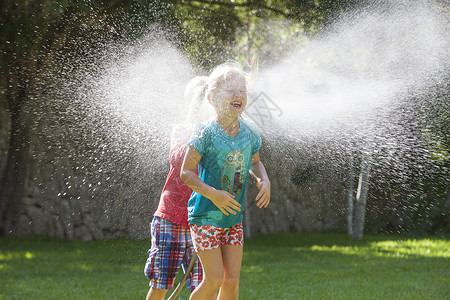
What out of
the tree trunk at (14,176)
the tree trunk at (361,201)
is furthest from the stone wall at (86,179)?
the tree trunk at (361,201)

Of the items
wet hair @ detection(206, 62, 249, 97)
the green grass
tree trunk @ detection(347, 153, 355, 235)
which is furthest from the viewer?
tree trunk @ detection(347, 153, 355, 235)

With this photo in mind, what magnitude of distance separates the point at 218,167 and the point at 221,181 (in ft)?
0.21

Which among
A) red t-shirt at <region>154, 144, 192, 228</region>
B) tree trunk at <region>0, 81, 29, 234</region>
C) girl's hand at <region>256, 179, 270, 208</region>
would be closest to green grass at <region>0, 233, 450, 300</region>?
tree trunk at <region>0, 81, 29, 234</region>

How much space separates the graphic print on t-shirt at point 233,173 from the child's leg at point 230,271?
249 millimetres

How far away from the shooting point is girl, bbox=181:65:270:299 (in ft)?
8.08

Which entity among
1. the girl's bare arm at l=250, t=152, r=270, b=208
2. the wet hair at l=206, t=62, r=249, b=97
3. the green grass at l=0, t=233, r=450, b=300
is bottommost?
the green grass at l=0, t=233, r=450, b=300

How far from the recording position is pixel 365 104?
6543 millimetres

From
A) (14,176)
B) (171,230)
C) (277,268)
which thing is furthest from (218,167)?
(14,176)

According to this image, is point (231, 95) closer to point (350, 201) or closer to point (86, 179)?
point (86, 179)

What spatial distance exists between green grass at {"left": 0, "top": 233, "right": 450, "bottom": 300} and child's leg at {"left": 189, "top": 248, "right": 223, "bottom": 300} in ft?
6.41

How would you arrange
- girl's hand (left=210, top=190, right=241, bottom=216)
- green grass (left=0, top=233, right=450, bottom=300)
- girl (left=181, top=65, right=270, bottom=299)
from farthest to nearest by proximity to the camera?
green grass (left=0, top=233, right=450, bottom=300)
girl (left=181, top=65, right=270, bottom=299)
girl's hand (left=210, top=190, right=241, bottom=216)

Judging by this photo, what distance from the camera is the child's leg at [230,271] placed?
2.48 meters

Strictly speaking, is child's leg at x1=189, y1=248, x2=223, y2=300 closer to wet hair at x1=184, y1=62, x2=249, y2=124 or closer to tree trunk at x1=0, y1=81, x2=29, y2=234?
wet hair at x1=184, y1=62, x2=249, y2=124

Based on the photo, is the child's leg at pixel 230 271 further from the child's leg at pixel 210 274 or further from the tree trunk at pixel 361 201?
the tree trunk at pixel 361 201
